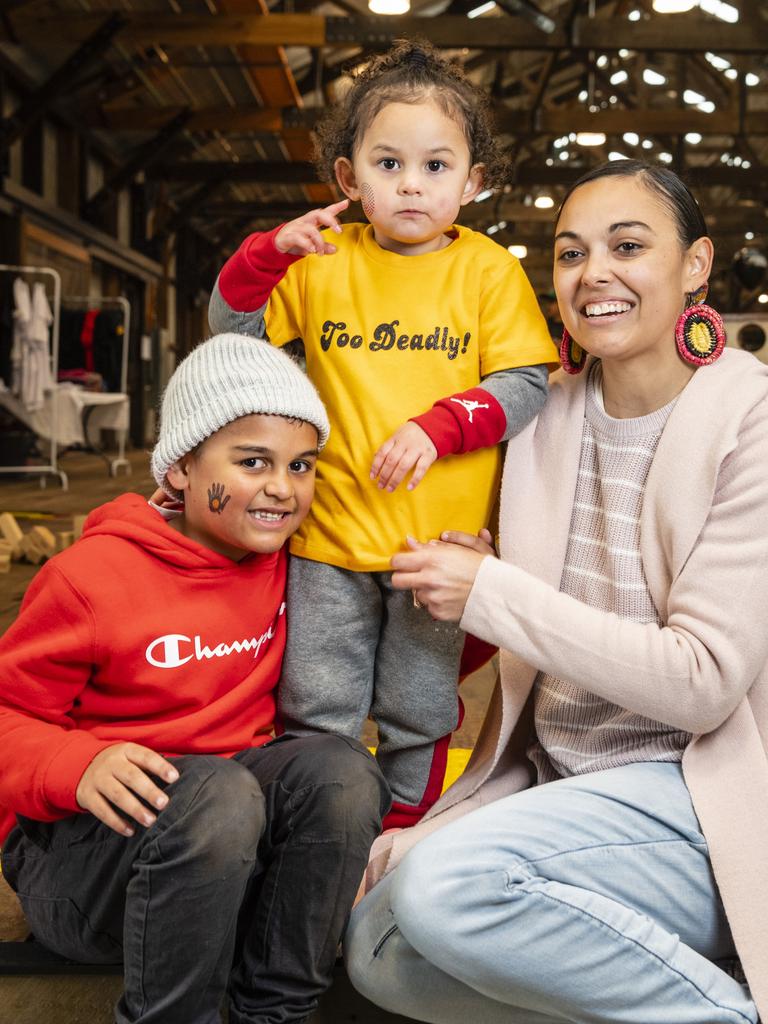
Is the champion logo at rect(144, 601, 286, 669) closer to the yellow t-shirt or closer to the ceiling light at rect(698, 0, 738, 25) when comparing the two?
the yellow t-shirt

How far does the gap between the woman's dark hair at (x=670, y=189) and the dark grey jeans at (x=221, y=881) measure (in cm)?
84

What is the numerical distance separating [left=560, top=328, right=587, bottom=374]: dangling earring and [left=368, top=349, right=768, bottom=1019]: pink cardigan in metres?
0.22

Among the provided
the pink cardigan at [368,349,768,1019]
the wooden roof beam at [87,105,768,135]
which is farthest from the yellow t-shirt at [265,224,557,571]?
the wooden roof beam at [87,105,768,135]

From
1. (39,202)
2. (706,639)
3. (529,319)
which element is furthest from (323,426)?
(39,202)

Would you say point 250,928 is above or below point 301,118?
below

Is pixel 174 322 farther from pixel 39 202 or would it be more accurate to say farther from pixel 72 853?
pixel 72 853

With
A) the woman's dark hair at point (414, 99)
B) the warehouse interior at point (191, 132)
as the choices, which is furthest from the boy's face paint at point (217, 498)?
the warehouse interior at point (191, 132)

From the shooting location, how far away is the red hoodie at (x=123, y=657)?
118cm

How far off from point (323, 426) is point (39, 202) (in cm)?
950

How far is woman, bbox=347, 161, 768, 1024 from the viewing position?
1.16m

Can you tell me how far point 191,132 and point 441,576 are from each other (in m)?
11.4

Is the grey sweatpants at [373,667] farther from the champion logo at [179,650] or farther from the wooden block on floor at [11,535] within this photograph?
the wooden block on floor at [11,535]

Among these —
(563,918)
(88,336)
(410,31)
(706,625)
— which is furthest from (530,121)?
(563,918)

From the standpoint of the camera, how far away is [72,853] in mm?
1244
